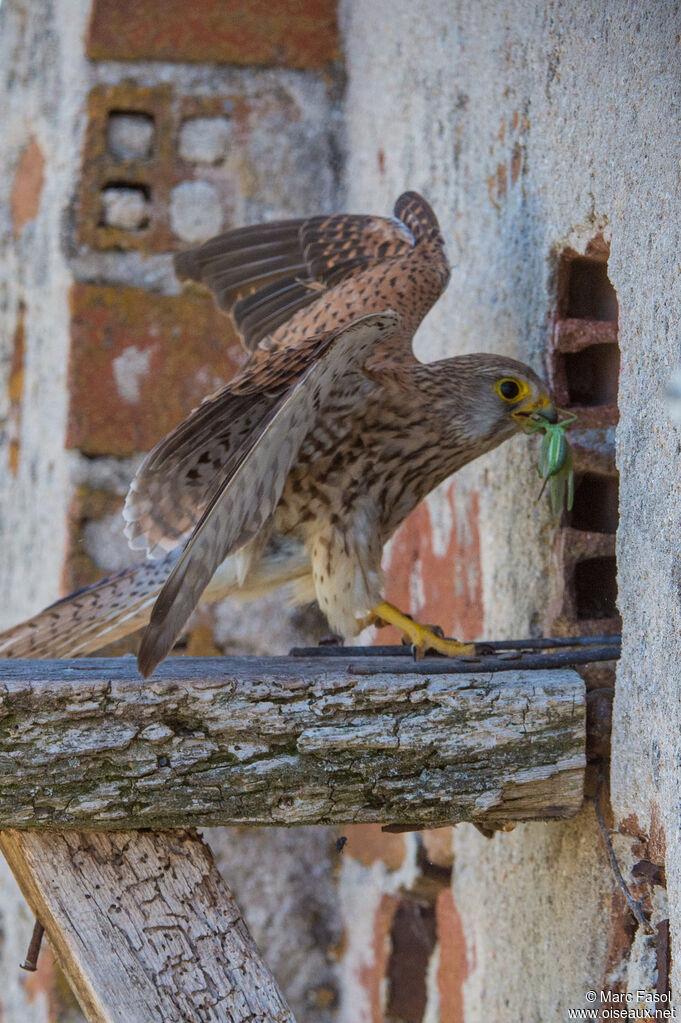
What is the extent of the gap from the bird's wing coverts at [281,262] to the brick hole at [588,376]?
25.4 inches

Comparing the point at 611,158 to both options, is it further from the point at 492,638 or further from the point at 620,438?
the point at 492,638

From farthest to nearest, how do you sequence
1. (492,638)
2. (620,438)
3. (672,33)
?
(492,638), (620,438), (672,33)

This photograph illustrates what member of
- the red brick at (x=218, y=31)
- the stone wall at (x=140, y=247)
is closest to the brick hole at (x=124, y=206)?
the stone wall at (x=140, y=247)

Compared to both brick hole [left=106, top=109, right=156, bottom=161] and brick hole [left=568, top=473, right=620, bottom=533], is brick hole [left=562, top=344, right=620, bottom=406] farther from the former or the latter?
brick hole [left=106, top=109, right=156, bottom=161]

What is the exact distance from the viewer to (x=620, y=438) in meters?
1.79

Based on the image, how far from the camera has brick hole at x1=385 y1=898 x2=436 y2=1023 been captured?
2.91 metres

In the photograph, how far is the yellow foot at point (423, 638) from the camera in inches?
81.0

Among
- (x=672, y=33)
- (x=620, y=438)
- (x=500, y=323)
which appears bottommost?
(x=620, y=438)

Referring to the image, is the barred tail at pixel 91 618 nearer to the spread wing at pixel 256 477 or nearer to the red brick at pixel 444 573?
the spread wing at pixel 256 477

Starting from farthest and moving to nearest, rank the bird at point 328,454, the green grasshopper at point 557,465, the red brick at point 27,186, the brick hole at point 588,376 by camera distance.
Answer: the red brick at point 27,186, the brick hole at point 588,376, the green grasshopper at point 557,465, the bird at point 328,454

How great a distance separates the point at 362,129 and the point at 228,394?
1813 millimetres

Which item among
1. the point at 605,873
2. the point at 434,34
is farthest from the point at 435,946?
the point at 434,34

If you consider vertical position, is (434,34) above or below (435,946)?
above

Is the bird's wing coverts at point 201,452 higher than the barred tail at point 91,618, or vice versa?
the bird's wing coverts at point 201,452
